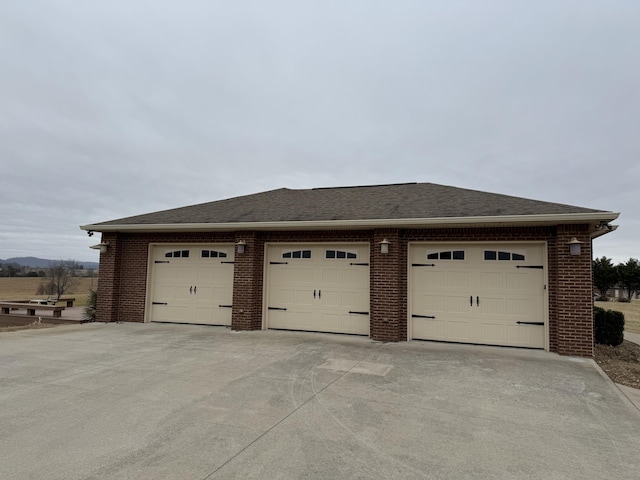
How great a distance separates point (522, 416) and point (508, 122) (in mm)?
13677

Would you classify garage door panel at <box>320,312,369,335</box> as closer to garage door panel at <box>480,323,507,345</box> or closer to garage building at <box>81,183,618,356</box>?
garage building at <box>81,183,618,356</box>

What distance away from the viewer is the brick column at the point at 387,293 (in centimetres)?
789

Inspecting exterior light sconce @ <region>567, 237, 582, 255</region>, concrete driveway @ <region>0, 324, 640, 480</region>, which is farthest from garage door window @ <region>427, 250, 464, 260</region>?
concrete driveway @ <region>0, 324, 640, 480</region>

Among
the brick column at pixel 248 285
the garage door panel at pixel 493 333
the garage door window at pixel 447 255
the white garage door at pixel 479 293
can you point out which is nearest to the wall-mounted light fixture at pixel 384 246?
the white garage door at pixel 479 293

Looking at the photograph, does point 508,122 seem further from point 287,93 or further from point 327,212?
point 327,212

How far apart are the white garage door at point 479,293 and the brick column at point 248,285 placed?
12.6ft

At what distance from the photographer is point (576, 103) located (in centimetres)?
1265

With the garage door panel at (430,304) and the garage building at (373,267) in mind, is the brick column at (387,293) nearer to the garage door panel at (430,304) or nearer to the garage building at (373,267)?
the garage building at (373,267)

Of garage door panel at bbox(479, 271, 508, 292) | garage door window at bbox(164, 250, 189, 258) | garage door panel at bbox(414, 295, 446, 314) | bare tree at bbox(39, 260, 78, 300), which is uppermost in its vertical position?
garage door window at bbox(164, 250, 189, 258)

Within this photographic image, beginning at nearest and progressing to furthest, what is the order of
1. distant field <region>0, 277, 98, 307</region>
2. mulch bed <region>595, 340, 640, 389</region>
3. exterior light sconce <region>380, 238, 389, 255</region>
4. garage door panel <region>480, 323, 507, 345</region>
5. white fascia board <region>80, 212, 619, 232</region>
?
mulch bed <region>595, 340, 640, 389</region>, white fascia board <region>80, 212, 619, 232</region>, garage door panel <region>480, 323, 507, 345</region>, exterior light sconce <region>380, 238, 389, 255</region>, distant field <region>0, 277, 98, 307</region>

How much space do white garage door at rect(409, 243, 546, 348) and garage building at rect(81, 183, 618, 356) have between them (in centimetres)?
2

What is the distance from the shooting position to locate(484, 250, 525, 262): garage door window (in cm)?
751

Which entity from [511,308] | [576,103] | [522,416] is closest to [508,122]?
[576,103]

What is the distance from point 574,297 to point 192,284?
900 cm
